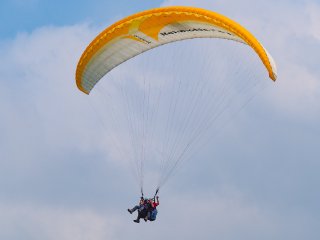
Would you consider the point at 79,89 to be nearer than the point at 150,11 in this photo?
No

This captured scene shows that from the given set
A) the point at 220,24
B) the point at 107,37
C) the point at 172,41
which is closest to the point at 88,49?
the point at 107,37

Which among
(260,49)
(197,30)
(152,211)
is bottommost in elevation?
(152,211)

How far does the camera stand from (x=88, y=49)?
3694 cm

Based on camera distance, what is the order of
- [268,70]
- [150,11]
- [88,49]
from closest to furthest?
[268,70] < [150,11] < [88,49]

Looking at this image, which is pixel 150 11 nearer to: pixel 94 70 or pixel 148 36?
pixel 148 36

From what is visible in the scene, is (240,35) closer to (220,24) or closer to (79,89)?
(220,24)

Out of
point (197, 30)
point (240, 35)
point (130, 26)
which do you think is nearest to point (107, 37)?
point (130, 26)

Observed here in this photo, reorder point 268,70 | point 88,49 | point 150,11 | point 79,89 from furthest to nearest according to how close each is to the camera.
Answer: point 79,89 < point 88,49 < point 150,11 < point 268,70

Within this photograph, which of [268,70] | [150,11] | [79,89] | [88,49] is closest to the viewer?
[268,70]

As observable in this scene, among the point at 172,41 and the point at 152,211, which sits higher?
the point at 172,41

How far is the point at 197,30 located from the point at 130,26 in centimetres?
270

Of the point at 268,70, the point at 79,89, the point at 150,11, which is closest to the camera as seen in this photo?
the point at 268,70

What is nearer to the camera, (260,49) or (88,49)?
(260,49)

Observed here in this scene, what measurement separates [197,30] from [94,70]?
541cm
